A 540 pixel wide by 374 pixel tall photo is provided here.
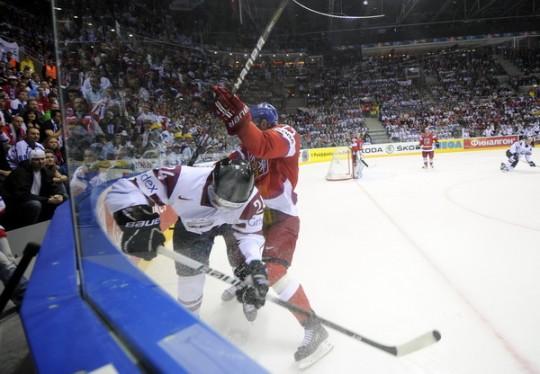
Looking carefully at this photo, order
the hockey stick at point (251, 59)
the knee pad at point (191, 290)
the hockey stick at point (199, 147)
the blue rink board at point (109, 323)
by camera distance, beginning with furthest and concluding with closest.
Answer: the hockey stick at point (199, 147)
the hockey stick at point (251, 59)
the knee pad at point (191, 290)
the blue rink board at point (109, 323)

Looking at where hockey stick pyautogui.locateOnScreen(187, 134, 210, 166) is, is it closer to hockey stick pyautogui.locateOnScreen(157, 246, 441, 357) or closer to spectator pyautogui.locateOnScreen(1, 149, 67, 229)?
hockey stick pyautogui.locateOnScreen(157, 246, 441, 357)

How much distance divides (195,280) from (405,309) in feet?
3.63

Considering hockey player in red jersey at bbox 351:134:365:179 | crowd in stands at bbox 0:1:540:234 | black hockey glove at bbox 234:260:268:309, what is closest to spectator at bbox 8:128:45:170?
crowd in stands at bbox 0:1:540:234

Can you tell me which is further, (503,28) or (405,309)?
(503,28)

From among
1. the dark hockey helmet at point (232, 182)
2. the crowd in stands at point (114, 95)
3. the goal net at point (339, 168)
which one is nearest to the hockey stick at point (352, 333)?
the dark hockey helmet at point (232, 182)

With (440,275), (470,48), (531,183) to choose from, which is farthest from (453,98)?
(440,275)

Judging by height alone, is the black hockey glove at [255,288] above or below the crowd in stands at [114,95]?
below

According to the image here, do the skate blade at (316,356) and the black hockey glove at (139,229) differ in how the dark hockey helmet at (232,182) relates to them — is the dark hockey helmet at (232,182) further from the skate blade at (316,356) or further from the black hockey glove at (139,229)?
the skate blade at (316,356)

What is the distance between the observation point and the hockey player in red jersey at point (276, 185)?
1541 millimetres

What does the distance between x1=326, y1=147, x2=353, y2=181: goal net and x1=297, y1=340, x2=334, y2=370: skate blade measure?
6287mm

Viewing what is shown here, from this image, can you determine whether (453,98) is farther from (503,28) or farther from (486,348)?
(486,348)

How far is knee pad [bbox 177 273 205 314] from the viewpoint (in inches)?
63.3

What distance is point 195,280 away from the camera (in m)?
1.63

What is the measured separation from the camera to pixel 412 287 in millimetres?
2236
